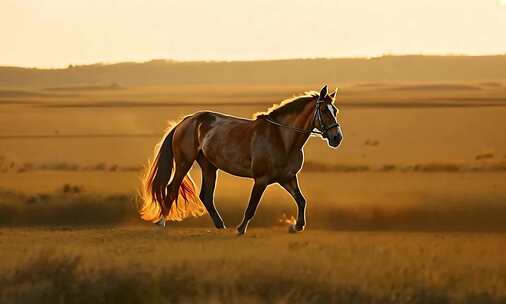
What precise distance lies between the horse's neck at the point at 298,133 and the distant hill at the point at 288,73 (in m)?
135

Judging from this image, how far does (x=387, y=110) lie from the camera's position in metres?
86.5

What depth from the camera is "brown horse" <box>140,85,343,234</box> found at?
1744 cm

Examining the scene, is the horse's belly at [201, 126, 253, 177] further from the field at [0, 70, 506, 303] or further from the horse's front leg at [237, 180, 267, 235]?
the field at [0, 70, 506, 303]

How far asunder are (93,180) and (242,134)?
1235 cm

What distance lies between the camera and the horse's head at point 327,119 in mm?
16906

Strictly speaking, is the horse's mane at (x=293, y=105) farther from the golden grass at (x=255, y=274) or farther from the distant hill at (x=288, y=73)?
the distant hill at (x=288, y=73)

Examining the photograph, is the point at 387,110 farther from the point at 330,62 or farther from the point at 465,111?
the point at 330,62

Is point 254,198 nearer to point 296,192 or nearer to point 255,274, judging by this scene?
point 296,192

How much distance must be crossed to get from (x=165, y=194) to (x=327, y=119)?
10.8ft

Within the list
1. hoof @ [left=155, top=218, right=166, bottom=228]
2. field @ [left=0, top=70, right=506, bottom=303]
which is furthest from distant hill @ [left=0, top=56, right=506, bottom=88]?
hoof @ [left=155, top=218, right=166, bottom=228]

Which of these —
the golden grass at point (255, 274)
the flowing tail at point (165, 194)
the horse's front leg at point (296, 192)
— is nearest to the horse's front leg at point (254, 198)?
the horse's front leg at point (296, 192)

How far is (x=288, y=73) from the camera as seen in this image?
163 m

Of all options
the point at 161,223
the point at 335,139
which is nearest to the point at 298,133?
the point at 335,139

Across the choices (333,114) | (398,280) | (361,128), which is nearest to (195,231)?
(333,114)
